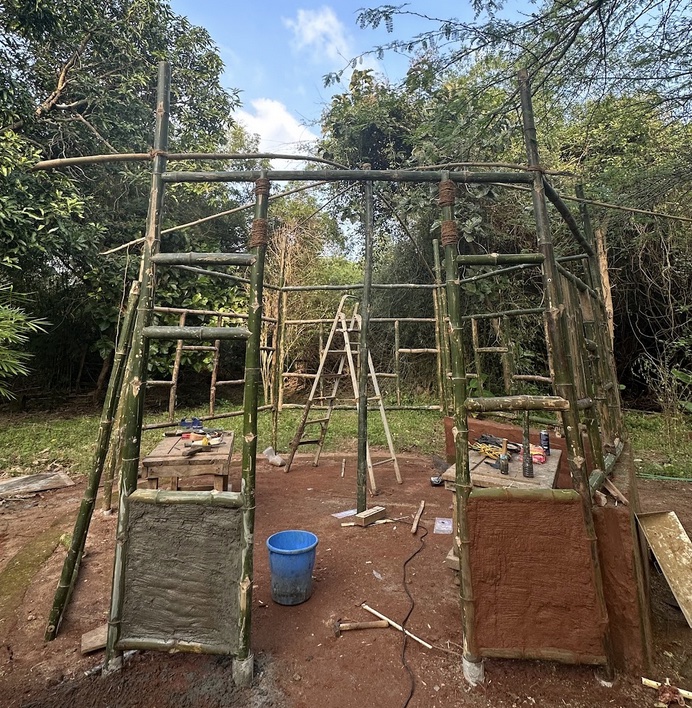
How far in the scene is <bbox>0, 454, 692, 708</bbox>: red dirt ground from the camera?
1.63m

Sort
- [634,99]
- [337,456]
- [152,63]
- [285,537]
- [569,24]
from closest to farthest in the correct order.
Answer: [285,537] → [569,24] → [634,99] → [337,456] → [152,63]

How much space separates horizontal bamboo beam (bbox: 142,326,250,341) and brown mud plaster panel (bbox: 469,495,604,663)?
1.21 meters

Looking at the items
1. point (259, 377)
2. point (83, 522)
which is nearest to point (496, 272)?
point (259, 377)

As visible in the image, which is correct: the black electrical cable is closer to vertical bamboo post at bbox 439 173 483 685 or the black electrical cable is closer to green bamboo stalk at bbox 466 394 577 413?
vertical bamboo post at bbox 439 173 483 685

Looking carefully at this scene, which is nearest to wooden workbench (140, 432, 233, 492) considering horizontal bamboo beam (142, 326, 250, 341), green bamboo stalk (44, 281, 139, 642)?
green bamboo stalk (44, 281, 139, 642)

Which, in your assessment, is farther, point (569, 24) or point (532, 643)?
point (569, 24)

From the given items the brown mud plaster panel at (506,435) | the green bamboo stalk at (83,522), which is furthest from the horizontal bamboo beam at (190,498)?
the brown mud plaster panel at (506,435)

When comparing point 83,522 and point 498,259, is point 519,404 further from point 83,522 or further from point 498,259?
point 83,522

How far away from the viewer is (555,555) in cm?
171

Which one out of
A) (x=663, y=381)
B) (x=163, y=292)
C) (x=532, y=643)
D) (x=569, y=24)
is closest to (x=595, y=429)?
(x=532, y=643)

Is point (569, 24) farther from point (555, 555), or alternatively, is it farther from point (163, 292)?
point (163, 292)

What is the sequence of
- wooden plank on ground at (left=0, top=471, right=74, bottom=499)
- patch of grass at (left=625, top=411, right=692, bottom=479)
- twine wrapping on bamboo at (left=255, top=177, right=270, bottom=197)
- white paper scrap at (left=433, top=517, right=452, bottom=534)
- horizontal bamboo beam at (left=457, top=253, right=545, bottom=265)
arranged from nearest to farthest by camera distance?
horizontal bamboo beam at (left=457, top=253, right=545, bottom=265) < twine wrapping on bamboo at (left=255, top=177, right=270, bottom=197) < white paper scrap at (left=433, top=517, right=452, bottom=534) < wooden plank on ground at (left=0, top=471, right=74, bottom=499) < patch of grass at (left=625, top=411, right=692, bottom=479)

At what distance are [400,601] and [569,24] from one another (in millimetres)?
3879

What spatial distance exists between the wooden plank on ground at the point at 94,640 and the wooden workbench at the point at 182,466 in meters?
1.24
